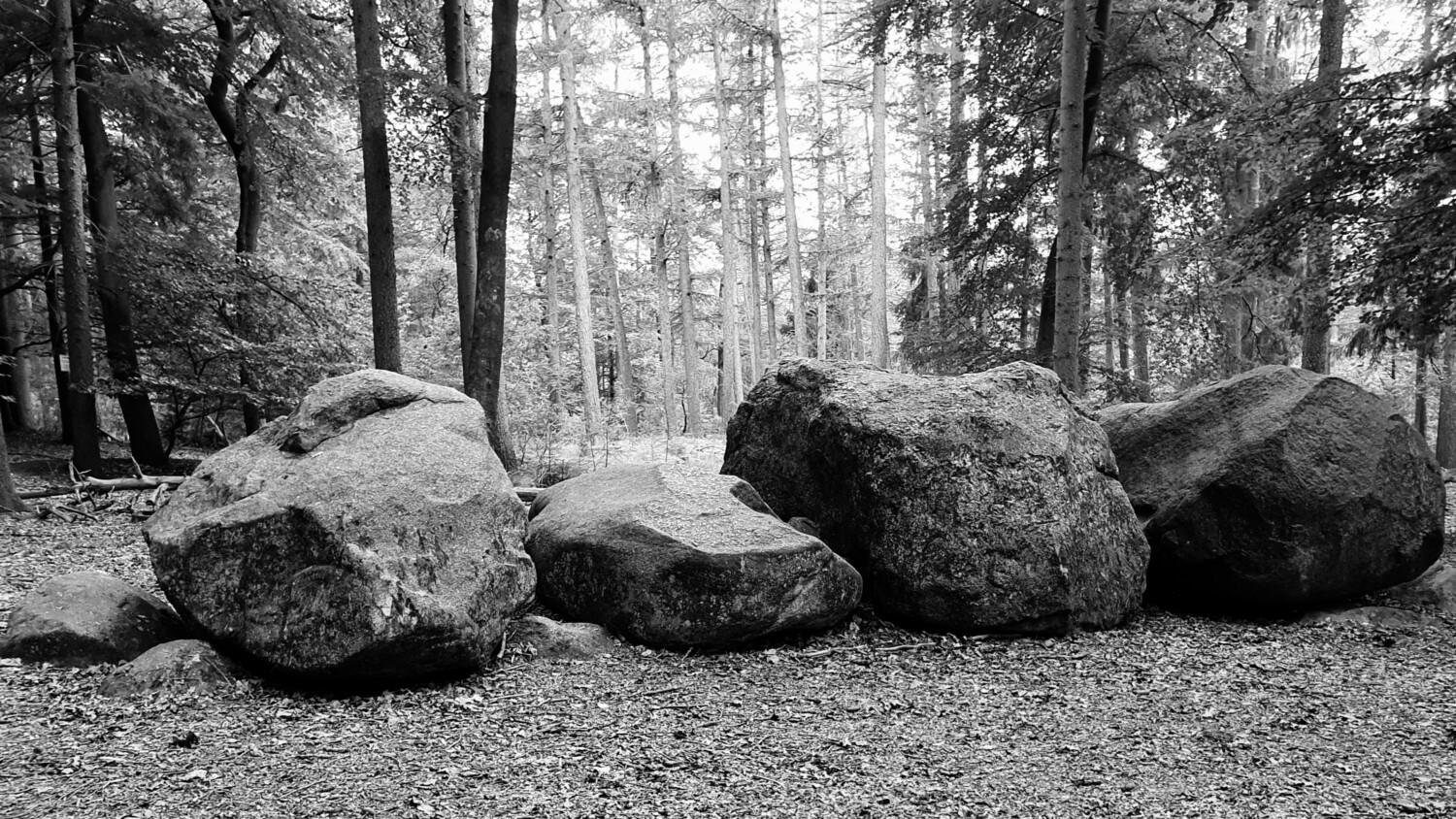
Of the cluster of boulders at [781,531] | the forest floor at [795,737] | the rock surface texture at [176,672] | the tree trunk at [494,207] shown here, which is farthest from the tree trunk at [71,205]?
the rock surface texture at [176,672]

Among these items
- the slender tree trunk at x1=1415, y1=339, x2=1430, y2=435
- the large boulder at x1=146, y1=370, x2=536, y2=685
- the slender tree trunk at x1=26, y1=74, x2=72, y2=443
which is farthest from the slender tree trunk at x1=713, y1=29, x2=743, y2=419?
the slender tree trunk at x1=1415, y1=339, x2=1430, y2=435

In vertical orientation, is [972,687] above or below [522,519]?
below

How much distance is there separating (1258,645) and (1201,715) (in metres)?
1.58

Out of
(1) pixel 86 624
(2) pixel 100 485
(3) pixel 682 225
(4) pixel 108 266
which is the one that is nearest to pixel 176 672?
(1) pixel 86 624

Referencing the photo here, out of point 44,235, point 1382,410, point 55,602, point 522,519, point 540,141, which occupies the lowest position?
point 55,602

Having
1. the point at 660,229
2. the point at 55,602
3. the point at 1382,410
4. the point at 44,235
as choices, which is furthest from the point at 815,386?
the point at 660,229

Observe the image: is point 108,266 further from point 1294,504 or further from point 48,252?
point 1294,504

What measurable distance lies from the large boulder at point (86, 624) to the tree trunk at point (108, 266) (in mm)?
7036

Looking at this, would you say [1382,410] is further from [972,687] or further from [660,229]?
[660,229]

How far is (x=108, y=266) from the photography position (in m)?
10.5

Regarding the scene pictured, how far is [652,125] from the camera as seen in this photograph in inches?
836

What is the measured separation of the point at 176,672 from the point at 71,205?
24.2ft

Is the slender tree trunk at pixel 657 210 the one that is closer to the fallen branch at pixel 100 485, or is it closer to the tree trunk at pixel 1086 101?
the tree trunk at pixel 1086 101

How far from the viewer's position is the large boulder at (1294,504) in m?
5.59
